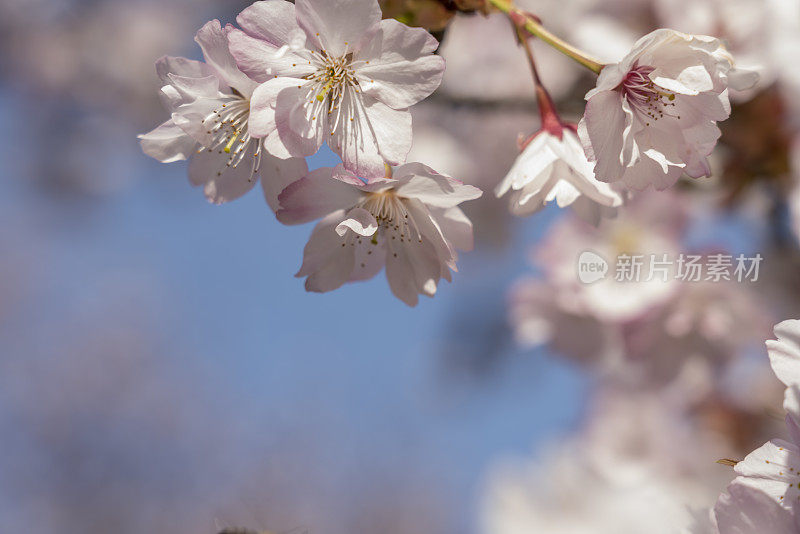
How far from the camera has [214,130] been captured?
25.0 inches

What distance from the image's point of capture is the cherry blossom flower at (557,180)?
627 mm

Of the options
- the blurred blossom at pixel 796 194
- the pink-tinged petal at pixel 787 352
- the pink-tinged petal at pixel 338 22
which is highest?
the blurred blossom at pixel 796 194

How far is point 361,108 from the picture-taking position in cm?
60

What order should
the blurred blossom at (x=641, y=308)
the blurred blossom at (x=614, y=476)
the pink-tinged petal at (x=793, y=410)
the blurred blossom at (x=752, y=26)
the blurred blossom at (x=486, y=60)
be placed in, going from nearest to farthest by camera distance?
the pink-tinged petal at (x=793, y=410) → the blurred blossom at (x=752, y=26) → the blurred blossom at (x=641, y=308) → the blurred blossom at (x=614, y=476) → the blurred blossom at (x=486, y=60)

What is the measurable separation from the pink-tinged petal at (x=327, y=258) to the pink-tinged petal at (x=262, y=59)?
0.14 metres

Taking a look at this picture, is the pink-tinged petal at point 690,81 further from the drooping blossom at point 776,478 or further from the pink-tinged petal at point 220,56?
the pink-tinged petal at point 220,56

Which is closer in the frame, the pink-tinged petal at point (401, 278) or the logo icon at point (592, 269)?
the pink-tinged petal at point (401, 278)

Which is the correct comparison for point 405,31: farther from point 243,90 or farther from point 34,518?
point 34,518

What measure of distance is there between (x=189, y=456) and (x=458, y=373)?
2.98 m

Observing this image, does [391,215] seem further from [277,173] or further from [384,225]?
[277,173]

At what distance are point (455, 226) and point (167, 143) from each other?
30 centimetres

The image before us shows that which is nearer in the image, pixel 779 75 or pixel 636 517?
pixel 779 75

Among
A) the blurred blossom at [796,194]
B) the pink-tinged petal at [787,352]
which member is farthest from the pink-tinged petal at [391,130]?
the blurred blossom at [796,194]

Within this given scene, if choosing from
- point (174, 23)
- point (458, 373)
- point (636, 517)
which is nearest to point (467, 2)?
point (636, 517)
